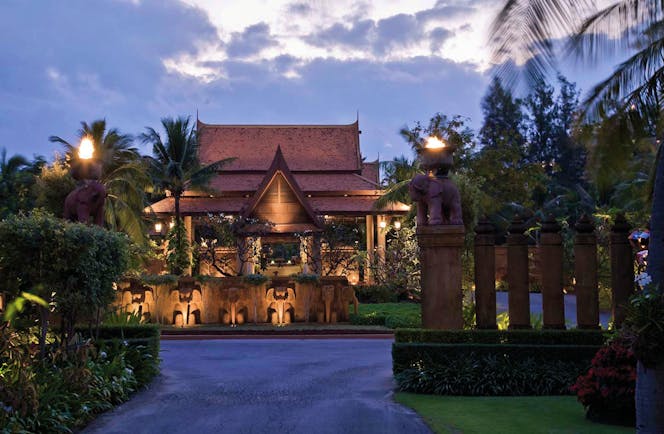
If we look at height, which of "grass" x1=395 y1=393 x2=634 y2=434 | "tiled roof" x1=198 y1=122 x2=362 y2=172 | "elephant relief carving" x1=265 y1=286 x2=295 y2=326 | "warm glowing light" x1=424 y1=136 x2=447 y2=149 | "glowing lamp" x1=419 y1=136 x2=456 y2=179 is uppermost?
"tiled roof" x1=198 y1=122 x2=362 y2=172

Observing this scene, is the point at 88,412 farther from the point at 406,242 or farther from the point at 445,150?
the point at 406,242

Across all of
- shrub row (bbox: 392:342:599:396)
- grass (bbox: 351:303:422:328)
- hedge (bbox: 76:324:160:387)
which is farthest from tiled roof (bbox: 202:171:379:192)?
shrub row (bbox: 392:342:599:396)

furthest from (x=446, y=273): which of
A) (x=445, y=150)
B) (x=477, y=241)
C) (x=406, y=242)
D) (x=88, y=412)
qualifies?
(x=406, y=242)

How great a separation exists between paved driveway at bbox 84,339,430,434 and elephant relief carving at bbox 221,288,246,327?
5797 millimetres

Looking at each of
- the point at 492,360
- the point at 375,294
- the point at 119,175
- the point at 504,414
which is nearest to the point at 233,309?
the point at 119,175

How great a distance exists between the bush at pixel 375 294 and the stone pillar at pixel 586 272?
1875cm

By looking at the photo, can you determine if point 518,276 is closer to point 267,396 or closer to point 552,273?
point 552,273

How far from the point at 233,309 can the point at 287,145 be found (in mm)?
18650

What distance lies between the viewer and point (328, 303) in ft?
68.7

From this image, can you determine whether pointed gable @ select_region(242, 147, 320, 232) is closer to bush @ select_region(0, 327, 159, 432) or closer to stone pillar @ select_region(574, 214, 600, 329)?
bush @ select_region(0, 327, 159, 432)

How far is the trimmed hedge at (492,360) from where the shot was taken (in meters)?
9.55

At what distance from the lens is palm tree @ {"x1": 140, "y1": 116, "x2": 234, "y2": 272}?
94.0 feet

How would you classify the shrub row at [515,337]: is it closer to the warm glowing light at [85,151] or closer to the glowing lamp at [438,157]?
the glowing lamp at [438,157]

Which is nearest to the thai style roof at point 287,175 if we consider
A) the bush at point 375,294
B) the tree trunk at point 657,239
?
the bush at point 375,294
